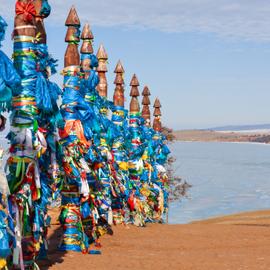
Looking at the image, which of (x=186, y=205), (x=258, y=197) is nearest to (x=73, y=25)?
(x=186, y=205)

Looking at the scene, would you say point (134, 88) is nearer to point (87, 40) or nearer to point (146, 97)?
point (146, 97)

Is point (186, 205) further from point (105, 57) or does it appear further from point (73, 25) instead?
point (73, 25)

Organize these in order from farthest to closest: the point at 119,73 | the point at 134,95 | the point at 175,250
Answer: the point at 134,95 < the point at 119,73 < the point at 175,250

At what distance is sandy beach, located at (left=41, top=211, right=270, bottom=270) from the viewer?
10.7 m

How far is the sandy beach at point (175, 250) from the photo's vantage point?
10.7m

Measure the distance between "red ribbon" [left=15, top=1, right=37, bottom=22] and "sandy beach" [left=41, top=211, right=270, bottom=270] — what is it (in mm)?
4116

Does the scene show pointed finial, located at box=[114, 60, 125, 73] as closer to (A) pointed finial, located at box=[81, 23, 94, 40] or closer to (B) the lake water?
(A) pointed finial, located at box=[81, 23, 94, 40]

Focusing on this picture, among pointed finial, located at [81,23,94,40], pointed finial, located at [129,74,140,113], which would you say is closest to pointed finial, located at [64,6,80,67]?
pointed finial, located at [81,23,94,40]

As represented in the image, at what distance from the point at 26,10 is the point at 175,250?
22.7 ft

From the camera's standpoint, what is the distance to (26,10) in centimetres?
834

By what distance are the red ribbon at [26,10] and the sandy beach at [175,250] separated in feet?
13.5

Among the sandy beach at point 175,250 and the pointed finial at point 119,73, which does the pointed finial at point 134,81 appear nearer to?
the pointed finial at point 119,73

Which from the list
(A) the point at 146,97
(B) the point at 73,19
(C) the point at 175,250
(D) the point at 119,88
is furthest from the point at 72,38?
(A) the point at 146,97

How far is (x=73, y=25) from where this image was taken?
11.8 m
